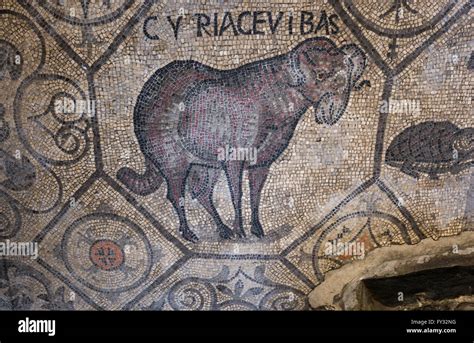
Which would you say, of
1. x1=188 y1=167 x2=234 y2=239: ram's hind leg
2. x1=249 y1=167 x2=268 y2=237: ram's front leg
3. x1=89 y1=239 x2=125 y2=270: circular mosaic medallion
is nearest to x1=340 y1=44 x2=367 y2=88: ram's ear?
x1=249 y1=167 x2=268 y2=237: ram's front leg

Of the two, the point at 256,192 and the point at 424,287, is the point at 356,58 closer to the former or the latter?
the point at 256,192

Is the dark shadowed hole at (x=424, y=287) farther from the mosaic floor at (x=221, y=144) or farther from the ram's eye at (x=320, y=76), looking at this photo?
the ram's eye at (x=320, y=76)

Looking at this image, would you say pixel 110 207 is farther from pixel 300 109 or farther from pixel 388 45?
pixel 388 45

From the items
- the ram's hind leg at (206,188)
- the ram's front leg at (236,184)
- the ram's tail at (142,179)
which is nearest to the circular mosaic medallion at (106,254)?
the ram's tail at (142,179)

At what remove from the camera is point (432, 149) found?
10.1 ft

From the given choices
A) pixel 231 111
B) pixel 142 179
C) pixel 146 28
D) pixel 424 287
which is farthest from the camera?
pixel 424 287

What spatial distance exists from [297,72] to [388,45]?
46 cm

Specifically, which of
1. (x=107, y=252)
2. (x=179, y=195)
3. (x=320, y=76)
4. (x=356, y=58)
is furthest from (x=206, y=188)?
(x=356, y=58)

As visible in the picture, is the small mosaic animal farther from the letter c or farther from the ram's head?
the letter c

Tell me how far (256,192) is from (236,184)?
0.12 m

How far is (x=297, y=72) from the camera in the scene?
295 cm

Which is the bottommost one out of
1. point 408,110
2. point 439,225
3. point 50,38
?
point 439,225

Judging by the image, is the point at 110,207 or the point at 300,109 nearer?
the point at 300,109

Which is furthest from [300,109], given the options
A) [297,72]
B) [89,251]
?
[89,251]
